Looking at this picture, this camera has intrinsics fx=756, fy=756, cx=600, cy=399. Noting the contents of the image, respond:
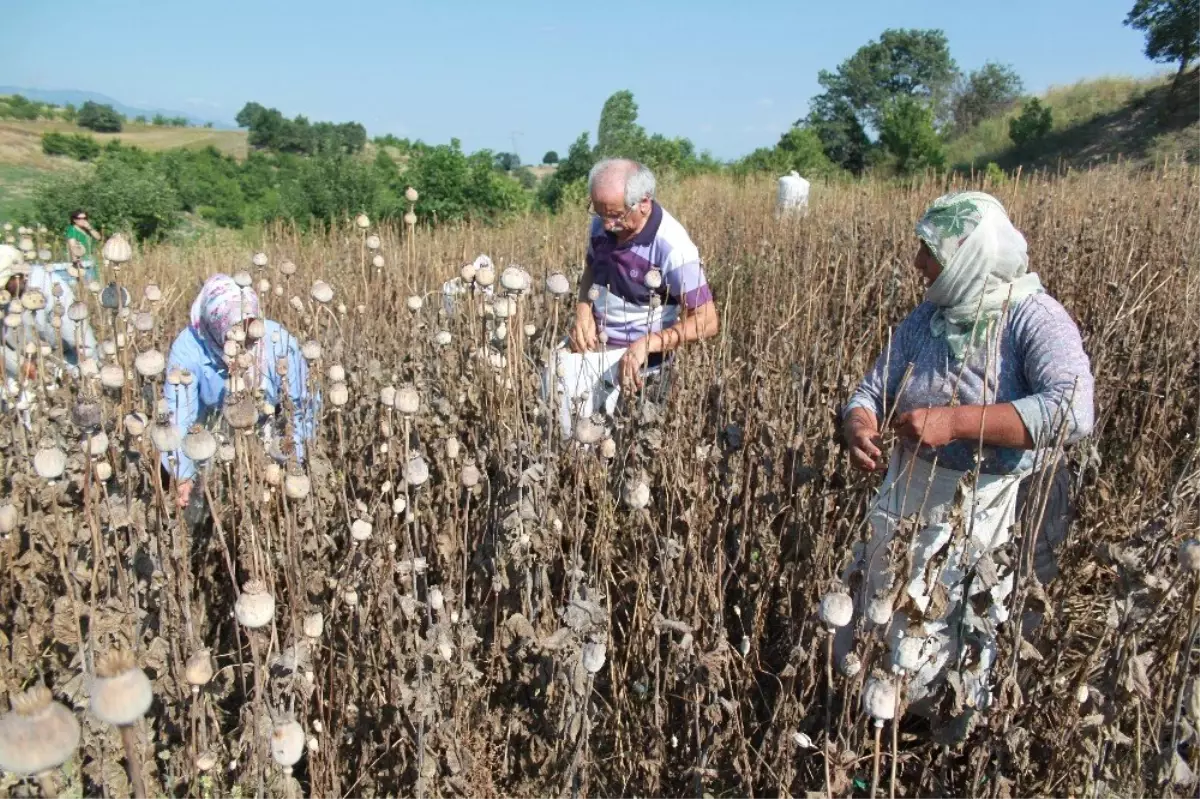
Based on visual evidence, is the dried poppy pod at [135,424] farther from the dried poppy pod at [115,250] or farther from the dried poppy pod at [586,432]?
the dried poppy pod at [586,432]

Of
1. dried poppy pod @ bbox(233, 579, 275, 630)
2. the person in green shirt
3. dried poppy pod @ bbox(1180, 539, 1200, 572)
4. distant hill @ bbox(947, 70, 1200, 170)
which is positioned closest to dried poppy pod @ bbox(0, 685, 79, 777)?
dried poppy pod @ bbox(233, 579, 275, 630)

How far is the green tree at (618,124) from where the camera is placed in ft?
38.5

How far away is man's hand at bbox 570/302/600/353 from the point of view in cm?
281


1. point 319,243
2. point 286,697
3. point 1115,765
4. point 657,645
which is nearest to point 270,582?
point 286,697

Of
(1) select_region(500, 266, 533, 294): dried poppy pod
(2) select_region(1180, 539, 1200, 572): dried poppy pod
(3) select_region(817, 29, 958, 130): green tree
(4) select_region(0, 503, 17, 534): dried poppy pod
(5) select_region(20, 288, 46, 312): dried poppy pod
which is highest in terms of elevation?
(3) select_region(817, 29, 958, 130): green tree

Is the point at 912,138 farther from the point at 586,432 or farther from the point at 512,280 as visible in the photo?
the point at 586,432

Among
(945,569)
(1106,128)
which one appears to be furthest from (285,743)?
(1106,128)

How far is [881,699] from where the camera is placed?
0.98 meters

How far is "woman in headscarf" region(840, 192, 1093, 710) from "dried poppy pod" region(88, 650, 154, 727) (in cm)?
101

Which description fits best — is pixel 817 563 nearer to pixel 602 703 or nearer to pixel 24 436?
pixel 602 703

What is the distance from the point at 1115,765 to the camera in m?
1.15

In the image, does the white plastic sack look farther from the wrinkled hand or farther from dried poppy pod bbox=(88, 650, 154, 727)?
dried poppy pod bbox=(88, 650, 154, 727)

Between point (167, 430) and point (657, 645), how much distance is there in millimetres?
977

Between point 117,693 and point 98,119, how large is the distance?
44705 mm
